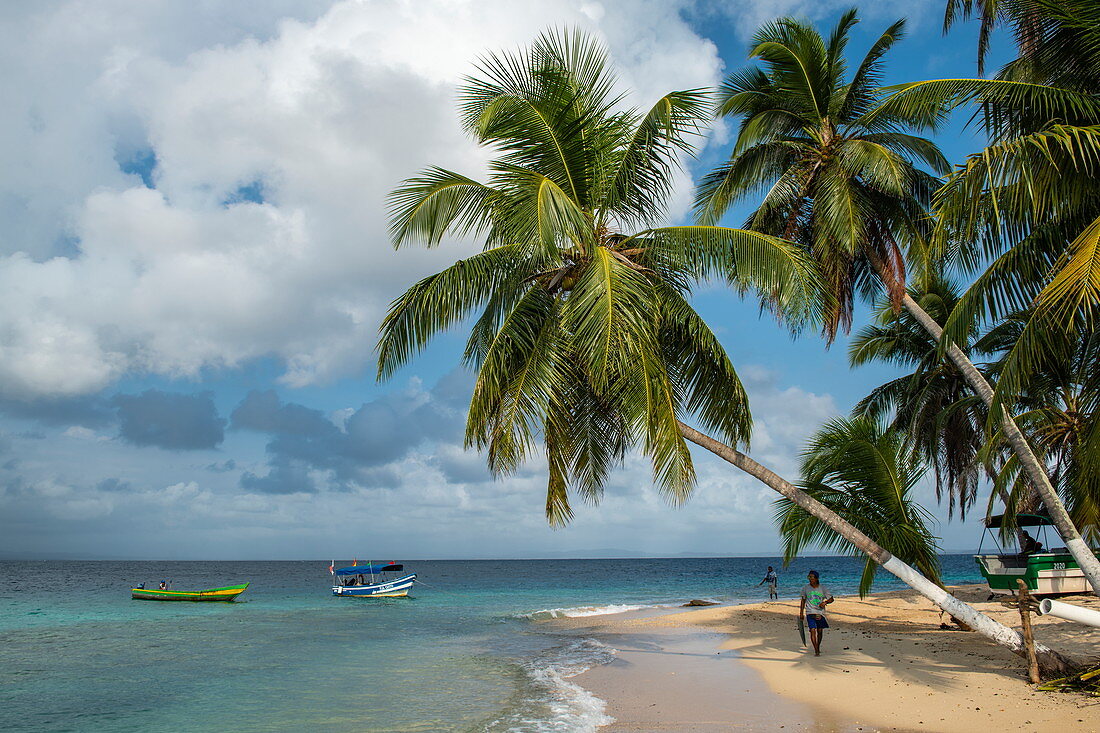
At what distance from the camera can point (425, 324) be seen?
9.45 m

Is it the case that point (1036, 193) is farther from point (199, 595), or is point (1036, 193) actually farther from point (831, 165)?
point (199, 595)

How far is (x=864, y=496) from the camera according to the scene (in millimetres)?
11258

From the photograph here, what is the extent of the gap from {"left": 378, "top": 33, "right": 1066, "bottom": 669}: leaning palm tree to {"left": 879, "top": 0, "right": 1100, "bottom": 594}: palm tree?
6.21 feet

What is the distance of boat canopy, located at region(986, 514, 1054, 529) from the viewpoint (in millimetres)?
13172

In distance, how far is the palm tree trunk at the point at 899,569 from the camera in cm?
845

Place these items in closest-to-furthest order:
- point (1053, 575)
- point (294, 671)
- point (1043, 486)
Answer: point (1043, 486) → point (1053, 575) → point (294, 671)

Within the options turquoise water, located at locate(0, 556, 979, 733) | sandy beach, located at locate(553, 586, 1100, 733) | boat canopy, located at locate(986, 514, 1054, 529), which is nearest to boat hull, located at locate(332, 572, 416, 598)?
turquoise water, located at locate(0, 556, 979, 733)

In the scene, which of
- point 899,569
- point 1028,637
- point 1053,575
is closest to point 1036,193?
point 899,569

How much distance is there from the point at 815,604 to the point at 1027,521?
527 centimetres

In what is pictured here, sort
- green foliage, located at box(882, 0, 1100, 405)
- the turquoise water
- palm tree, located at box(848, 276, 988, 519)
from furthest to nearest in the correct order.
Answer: palm tree, located at box(848, 276, 988, 519) < the turquoise water < green foliage, located at box(882, 0, 1100, 405)

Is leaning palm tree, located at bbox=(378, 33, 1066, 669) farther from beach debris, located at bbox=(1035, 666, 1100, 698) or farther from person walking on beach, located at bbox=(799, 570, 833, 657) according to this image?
person walking on beach, located at bbox=(799, 570, 833, 657)

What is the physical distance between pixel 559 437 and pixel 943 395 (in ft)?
52.3

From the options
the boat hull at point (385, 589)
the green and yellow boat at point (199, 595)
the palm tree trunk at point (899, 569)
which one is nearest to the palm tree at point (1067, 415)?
the palm tree trunk at point (899, 569)

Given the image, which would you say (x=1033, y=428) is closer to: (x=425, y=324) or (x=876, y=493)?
(x=876, y=493)
